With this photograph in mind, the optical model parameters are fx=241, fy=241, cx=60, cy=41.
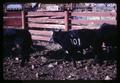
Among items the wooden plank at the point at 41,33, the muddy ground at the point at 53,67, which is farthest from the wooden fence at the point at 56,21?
the muddy ground at the point at 53,67

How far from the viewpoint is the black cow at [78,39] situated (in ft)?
10.9

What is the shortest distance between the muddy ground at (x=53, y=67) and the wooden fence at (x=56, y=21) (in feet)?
0.57

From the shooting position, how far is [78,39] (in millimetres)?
Answer: 3375

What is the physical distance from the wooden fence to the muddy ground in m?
0.17

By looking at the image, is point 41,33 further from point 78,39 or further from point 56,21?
point 78,39

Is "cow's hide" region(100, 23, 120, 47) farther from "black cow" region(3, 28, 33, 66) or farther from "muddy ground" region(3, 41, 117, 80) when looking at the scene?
"black cow" region(3, 28, 33, 66)

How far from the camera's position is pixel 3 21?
3.29 meters

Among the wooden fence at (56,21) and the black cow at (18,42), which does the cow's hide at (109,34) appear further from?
the black cow at (18,42)

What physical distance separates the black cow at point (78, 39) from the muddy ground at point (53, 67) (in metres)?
0.09

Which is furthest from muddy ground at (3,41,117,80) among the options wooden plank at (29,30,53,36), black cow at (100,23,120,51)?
black cow at (100,23,120,51)

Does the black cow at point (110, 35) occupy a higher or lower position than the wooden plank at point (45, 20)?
lower

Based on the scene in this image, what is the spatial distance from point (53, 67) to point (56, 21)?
2.11 feet

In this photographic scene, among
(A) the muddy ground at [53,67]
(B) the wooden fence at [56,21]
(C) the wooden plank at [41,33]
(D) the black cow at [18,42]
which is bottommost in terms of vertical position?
(A) the muddy ground at [53,67]

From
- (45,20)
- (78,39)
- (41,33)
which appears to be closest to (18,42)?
(41,33)
